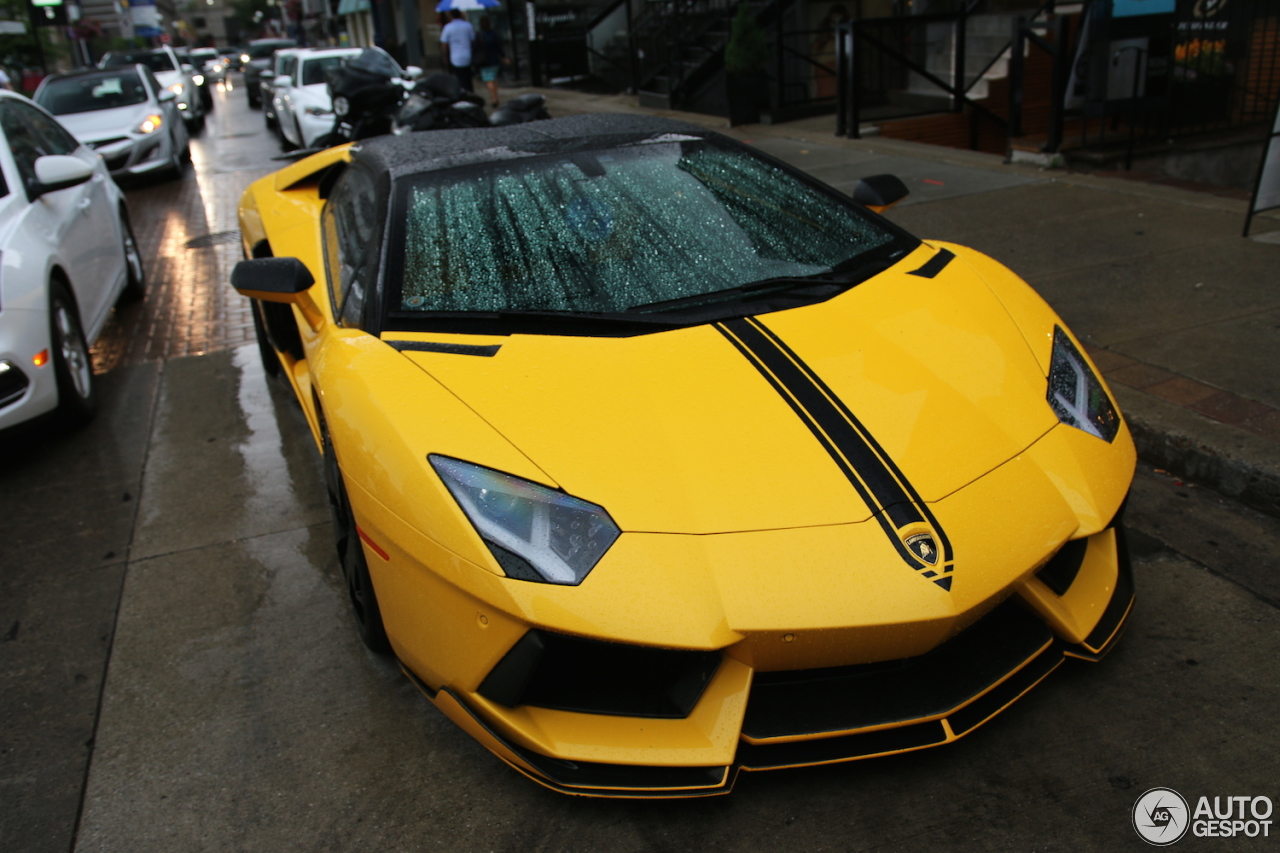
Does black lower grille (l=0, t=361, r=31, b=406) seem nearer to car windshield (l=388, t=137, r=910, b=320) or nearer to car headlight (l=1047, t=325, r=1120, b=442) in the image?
car windshield (l=388, t=137, r=910, b=320)

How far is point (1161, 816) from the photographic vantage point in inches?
81.7

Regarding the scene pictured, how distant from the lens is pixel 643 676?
6.83 feet

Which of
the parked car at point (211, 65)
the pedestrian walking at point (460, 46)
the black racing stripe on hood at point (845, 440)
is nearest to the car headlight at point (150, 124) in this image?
the pedestrian walking at point (460, 46)

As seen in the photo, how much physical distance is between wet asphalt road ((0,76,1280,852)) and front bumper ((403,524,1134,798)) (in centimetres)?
18

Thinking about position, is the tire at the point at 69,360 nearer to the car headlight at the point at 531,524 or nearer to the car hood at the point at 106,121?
the car headlight at the point at 531,524

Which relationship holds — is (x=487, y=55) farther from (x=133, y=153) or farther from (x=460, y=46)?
(x=133, y=153)

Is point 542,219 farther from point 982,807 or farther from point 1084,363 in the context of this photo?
point 982,807

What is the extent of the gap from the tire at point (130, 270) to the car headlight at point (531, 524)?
5595mm

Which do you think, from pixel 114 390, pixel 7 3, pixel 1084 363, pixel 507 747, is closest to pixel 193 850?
pixel 507 747

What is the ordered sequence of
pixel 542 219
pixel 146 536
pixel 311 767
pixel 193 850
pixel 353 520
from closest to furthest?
pixel 193 850 < pixel 311 767 < pixel 353 520 < pixel 542 219 < pixel 146 536

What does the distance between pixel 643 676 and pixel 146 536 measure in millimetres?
2503

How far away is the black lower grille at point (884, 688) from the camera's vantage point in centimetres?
205

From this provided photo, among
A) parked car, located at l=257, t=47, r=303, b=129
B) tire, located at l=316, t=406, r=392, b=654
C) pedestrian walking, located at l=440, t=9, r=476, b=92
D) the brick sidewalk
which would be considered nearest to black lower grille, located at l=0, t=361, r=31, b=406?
the brick sidewalk

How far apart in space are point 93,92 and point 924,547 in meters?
14.8
